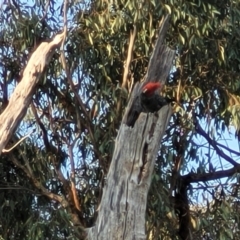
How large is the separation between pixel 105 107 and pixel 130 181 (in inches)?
133

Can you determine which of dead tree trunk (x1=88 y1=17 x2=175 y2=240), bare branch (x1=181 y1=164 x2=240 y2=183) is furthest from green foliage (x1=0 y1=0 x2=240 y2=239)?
dead tree trunk (x1=88 y1=17 x2=175 y2=240)

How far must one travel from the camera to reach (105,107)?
8336mm

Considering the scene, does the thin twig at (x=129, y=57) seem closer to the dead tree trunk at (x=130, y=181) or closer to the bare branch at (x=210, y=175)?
the bare branch at (x=210, y=175)

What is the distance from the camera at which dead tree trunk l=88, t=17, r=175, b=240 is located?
4.91m

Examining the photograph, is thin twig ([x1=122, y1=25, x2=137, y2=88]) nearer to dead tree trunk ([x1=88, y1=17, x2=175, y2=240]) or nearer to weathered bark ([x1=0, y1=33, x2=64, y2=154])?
weathered bark ([x1=0, y1=33, x2=64, y2=154])

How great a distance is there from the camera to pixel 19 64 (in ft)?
28.5

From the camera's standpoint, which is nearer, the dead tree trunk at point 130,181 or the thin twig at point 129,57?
the dead tree trunk at point 130,181

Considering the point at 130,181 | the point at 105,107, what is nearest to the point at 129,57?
the point at 105,107

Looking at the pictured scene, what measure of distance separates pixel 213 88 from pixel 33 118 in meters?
1.98

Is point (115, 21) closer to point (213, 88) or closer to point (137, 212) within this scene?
point (213, 88)

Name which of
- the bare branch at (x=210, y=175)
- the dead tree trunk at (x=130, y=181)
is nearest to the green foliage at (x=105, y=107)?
the bare branch at (x=210, y=175)

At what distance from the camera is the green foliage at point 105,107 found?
8.06 m

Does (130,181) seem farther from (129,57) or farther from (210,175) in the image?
(210,175)

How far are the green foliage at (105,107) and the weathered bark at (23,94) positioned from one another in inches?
29.8
